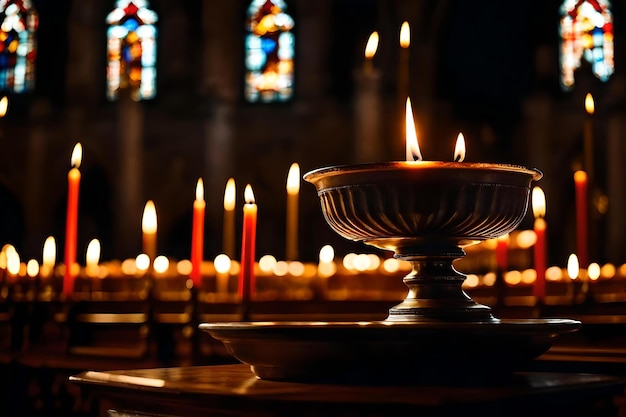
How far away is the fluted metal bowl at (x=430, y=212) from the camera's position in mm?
1943

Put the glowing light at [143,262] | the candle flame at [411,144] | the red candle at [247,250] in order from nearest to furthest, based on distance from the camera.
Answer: the candle flame at [411,144], the red candle at [247,250], the glowing light at [143,262]

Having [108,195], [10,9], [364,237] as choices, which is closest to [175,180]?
[108,195]

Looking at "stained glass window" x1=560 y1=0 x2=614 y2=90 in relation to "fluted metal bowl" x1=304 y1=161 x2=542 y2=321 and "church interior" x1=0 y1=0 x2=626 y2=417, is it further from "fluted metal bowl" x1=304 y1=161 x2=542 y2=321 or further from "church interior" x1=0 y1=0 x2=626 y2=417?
"fluted metal bowl" x1=304 y1=161 x2=542 y2=321

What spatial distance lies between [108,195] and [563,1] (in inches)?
326

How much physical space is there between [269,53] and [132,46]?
2.53 meters

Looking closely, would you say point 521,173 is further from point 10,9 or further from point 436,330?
point 10,9

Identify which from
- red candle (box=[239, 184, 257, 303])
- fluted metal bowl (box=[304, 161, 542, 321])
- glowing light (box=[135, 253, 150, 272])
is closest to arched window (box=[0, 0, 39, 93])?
glowing light (box=[135, 253, 150, 272])

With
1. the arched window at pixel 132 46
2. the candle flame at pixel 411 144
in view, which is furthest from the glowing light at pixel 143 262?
the arched window at pixel 132 46

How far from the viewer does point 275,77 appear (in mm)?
16703

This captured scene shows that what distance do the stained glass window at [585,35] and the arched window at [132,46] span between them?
7.01 meters

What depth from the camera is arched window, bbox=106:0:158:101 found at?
17250 mm

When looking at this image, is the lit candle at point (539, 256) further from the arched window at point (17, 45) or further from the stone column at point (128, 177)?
the arched window at point (17, 45)

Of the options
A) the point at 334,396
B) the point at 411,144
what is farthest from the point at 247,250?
the point at 334,396

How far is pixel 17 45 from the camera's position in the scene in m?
18.1
